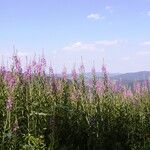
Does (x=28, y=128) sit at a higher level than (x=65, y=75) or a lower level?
lower

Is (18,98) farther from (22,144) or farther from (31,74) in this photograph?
(22,144)

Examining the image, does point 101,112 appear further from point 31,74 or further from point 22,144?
point 22,144

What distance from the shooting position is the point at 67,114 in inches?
415

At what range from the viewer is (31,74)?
33.3ft

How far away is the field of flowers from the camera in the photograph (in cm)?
902

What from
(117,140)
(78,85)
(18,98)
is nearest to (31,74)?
(18,98)

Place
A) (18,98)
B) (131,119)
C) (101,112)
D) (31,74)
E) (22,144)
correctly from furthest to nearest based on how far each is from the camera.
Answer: (131,119) < (101,112) < (31,74) < (18,98) < (22,144)

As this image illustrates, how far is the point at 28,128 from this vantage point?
8.70 m

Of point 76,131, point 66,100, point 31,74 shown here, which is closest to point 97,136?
point 76,131

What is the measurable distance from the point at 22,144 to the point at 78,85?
11.6ft

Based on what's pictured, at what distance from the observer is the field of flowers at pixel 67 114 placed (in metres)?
9.02

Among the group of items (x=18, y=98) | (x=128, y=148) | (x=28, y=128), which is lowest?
(x=128, y=148)

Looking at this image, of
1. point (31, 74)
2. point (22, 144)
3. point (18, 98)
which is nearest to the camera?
point (22, 144)

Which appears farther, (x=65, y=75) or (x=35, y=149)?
(x=65, y=75)
